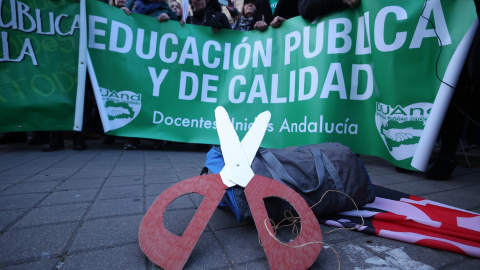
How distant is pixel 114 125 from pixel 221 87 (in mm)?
1335

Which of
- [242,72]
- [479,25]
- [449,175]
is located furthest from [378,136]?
[242,72]

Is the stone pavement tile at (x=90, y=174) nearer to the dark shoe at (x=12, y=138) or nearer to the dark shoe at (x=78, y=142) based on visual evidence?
the dark shoe at (x=78, y=142)

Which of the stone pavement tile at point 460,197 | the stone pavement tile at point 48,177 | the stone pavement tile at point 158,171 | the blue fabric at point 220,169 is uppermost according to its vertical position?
the blue fabric at point 220,169

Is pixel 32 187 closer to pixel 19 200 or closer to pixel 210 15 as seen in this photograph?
pixel 19 200

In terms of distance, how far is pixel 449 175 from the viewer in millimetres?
1854

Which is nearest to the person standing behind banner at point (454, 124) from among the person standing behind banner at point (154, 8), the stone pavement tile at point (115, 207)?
the stone pavement tile at point (115, 207)

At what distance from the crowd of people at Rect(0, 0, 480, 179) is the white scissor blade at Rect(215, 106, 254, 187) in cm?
125

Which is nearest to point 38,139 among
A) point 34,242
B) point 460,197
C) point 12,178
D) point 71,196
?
point 12,178

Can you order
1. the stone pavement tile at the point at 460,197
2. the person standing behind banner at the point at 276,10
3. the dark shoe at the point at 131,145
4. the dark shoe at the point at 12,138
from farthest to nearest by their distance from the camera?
the dark shoe at the point at 12,138 → the dark shoe at the point at 131,145 → the person standing behind banner at the point at 276,10 → the stone pavement tile at the point at 460,197

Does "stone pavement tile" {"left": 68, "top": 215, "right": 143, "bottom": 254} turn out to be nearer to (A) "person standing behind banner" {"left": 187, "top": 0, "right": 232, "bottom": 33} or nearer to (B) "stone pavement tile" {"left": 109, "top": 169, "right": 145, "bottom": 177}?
(B) "stone pavement tile" {"left": 109, "top": 169, "right": 145, "bottom": 177}

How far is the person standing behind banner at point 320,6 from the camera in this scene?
212 cm

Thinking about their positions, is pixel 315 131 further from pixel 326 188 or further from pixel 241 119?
pixel 326 188

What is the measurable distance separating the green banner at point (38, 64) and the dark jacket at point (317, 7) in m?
2.50

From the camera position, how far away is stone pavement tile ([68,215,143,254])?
84 centimetres
